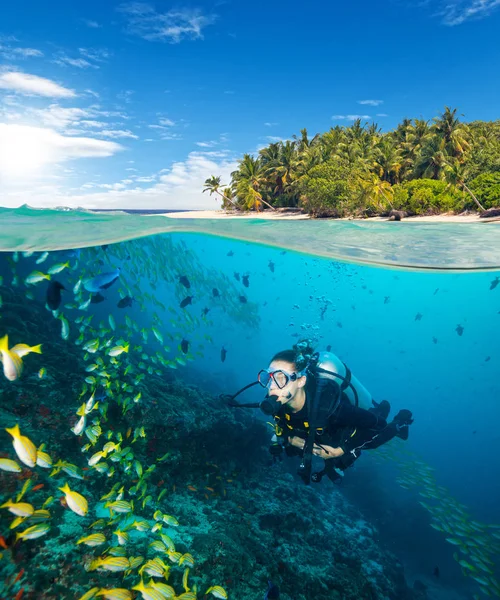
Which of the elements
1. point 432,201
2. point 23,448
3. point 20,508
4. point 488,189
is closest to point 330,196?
point 432,201

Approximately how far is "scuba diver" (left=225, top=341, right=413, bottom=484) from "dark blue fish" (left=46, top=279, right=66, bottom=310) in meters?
3.11

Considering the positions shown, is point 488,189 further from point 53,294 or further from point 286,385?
point 53,294

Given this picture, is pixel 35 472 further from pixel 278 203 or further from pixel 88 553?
pixel 278 203

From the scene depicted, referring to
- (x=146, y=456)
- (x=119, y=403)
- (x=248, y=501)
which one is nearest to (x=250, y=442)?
(x=248, y=501)

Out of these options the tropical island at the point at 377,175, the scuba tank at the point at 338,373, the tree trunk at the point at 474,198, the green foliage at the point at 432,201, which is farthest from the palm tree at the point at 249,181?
the scuba tank at the point at 338,373

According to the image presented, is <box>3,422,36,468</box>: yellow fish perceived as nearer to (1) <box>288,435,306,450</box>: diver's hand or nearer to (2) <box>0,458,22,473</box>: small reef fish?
(2) <box>0,458,22,473</box>: small reef fish

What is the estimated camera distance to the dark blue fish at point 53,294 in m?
5.04

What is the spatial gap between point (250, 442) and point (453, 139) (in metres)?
50.7

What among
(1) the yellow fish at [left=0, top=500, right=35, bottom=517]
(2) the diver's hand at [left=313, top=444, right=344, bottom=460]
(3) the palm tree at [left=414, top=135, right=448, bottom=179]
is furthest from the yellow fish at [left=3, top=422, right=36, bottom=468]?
(3) the palm tree at [left=414, top=135, right=448, bottom=179]

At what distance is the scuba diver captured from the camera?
470cm

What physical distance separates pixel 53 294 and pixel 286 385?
376cm

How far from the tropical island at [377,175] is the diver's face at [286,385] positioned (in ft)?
46.9

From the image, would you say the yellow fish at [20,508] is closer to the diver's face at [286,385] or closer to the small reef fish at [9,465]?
the small reef fish at [9,465]

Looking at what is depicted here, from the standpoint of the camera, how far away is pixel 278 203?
133ft
